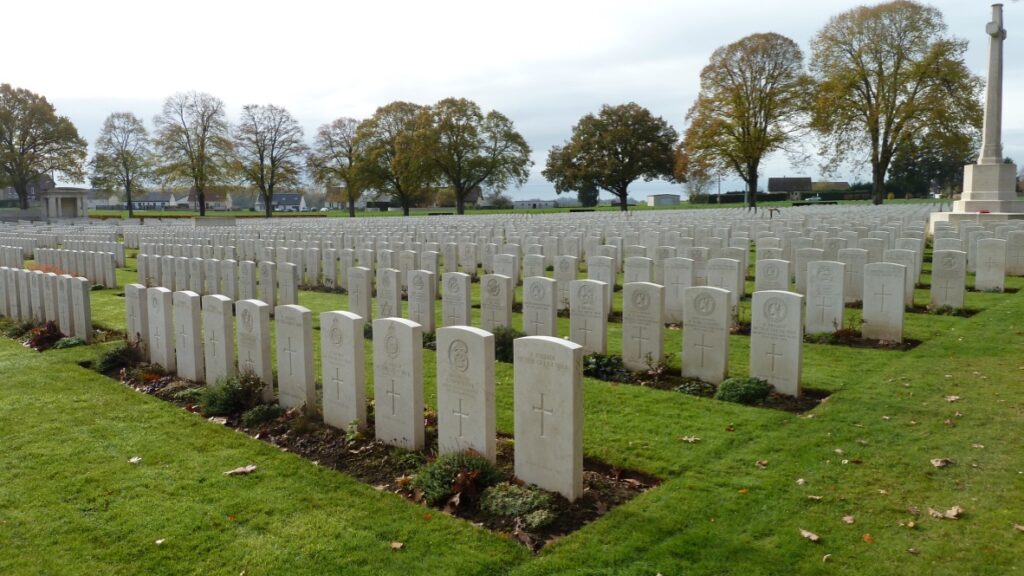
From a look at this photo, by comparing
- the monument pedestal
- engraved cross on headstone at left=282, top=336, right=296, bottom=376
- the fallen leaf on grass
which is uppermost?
the monument pedestal

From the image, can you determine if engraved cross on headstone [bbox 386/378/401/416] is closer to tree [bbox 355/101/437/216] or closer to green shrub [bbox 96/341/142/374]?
green shrub [bbox 96/341/142/374]

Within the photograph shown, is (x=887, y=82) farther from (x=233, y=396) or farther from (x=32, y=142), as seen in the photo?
(x=32, y=142)

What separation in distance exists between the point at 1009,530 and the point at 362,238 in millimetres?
18075

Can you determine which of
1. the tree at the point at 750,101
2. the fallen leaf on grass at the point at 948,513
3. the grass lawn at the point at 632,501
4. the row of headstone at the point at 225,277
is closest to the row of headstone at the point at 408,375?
the grass lawn at the point at 632,501

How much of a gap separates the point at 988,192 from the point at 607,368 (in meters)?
21.9

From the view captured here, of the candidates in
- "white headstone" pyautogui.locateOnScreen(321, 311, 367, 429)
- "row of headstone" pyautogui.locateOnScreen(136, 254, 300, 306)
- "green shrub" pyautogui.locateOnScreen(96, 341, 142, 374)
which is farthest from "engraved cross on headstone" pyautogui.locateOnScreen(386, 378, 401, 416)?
"row of headstone" pyautogui.locateOnScreen(136, 254, 300, 306)

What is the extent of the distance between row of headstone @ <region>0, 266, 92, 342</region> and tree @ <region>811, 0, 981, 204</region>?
42991 millimetres

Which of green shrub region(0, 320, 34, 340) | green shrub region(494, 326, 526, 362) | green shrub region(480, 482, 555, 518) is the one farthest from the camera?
green shrub region(0, 320, 34, 340)

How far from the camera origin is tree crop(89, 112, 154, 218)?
58250 mm

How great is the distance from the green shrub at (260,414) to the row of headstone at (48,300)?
4.53 m

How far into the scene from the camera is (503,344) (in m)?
8.52

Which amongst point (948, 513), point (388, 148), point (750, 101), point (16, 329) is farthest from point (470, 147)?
point (948, 513)

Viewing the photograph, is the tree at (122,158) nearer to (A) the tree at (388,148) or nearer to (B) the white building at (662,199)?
(A) the tree at (388,148)

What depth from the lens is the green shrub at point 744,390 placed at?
659 cm
